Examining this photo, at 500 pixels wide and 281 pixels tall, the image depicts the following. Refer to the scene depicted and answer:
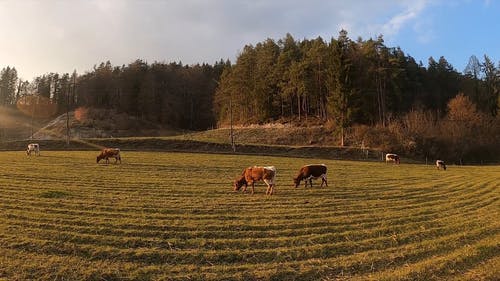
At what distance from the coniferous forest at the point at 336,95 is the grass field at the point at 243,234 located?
53.7 metres

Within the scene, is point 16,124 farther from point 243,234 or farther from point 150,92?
point 243,234

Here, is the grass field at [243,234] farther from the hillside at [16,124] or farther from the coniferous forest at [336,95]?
the hillside at [16,124]

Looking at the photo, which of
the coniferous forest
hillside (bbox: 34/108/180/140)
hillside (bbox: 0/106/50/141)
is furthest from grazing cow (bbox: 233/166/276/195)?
hillside (bbox: 0/106/50/141)

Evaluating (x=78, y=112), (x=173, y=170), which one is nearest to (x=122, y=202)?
(x=173, y=170)

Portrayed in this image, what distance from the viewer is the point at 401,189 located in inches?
1009

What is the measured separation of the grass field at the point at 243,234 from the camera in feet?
35.2

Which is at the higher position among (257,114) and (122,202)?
(257,114)

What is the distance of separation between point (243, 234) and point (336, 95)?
65.5 metres

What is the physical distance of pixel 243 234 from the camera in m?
14.0

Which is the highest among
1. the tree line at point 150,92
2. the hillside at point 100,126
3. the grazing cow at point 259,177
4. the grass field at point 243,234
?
the tree line at point 150,92

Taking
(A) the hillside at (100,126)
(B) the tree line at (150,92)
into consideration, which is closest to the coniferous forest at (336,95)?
(B) the tree line at (150,92)

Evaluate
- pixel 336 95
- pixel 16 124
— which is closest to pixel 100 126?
pixel 16 124

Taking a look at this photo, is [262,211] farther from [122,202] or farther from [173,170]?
[173,170]

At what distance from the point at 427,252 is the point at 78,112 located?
365 feet
